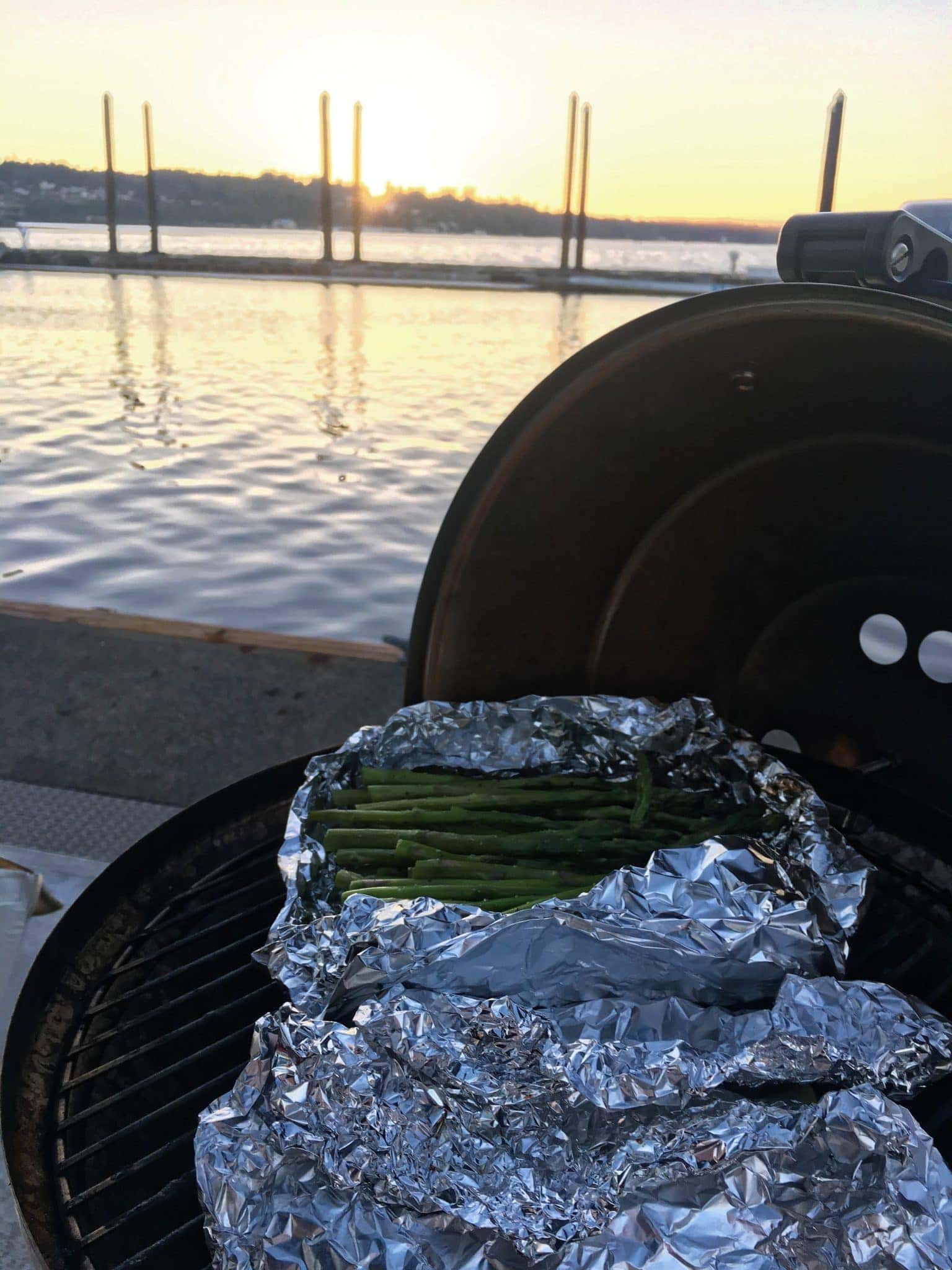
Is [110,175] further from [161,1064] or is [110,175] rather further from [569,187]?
[161,1064]

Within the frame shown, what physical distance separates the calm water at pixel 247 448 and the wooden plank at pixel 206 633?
→ 0.88 m

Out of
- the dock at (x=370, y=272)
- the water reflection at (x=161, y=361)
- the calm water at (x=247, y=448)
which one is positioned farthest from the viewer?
the dock at (x=370, y=272)

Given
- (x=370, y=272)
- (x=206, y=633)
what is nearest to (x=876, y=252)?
(x=206, y=633)

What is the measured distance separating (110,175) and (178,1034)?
27677 mm

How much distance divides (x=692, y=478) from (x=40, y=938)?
184cm

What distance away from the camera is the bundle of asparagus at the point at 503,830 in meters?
1.55

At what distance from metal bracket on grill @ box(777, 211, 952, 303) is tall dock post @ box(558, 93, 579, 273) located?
2381 centimetres

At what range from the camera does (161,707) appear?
3500mm

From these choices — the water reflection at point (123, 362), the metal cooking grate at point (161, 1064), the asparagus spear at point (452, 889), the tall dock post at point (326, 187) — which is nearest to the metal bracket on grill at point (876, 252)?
the asparagus spear at point (452, 889)

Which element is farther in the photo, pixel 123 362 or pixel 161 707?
pixel 123 362

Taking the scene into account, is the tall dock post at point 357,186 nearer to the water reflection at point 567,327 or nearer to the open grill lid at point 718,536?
the water reflection at point 567,327

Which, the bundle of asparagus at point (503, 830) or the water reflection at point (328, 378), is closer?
the bundle of asparagus at point (503, 830)

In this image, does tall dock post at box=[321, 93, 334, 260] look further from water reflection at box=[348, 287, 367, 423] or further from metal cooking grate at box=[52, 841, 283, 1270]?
metal cooking grate at box=[52, 841, 283, 1270]

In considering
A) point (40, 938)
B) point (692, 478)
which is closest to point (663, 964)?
point (692, 478)
